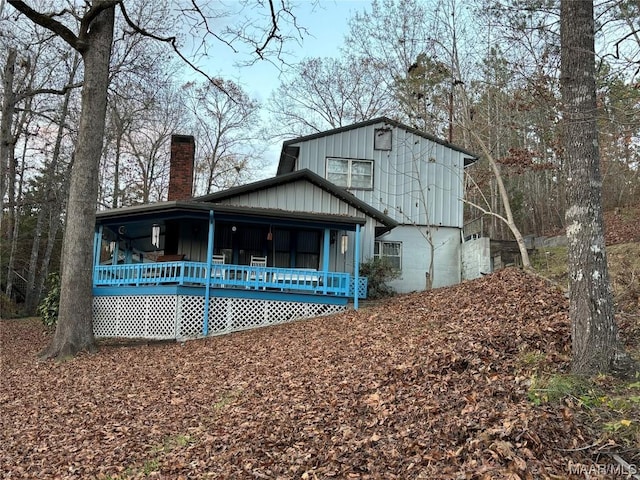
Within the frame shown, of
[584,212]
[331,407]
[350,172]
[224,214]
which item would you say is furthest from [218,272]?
[584,212]

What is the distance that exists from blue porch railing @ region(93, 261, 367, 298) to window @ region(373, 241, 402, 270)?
3.88m

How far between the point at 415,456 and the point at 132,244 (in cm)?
1719

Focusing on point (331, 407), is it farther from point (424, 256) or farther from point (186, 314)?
point (424, 256)

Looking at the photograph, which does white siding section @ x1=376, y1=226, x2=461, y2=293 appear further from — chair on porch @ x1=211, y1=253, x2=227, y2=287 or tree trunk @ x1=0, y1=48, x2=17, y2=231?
tree trunk @ x1=0, y1=48, x2=17, y2=231

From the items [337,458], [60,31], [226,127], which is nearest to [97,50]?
[60,31]

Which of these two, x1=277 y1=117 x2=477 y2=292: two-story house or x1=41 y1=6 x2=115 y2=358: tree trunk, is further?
x1=277 y1=117 x2=477 y2=292: two-story house

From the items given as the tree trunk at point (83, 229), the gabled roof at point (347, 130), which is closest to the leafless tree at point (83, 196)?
the tree trunk at point (83, 229)

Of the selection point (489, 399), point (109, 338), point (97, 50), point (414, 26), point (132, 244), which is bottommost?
point (109, 338)

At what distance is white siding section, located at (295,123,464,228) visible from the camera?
60.4ft

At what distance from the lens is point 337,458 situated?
4.33 metres

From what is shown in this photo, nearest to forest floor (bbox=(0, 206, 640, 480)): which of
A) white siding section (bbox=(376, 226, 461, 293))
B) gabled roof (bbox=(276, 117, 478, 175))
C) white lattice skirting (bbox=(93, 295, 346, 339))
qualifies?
white lattice skirting (bbox=(93, 295, 346, 339))

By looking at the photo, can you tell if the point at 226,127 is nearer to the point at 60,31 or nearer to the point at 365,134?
the point at 365,134

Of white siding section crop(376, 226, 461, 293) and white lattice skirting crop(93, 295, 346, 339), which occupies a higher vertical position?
white siding section crop(376, 226, 461, 293)

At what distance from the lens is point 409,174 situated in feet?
61.5
